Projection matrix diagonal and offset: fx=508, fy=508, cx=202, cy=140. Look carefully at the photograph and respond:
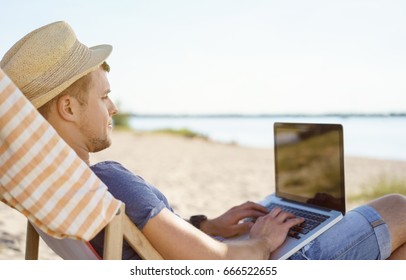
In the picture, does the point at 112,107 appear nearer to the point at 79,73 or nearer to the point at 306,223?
the point at 79,73

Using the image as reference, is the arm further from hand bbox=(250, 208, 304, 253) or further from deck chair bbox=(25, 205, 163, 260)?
hand bbox=(250, 208, 304, 253)

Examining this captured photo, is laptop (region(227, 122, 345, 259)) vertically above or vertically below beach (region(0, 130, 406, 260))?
above

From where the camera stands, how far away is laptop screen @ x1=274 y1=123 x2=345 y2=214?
2332 mm

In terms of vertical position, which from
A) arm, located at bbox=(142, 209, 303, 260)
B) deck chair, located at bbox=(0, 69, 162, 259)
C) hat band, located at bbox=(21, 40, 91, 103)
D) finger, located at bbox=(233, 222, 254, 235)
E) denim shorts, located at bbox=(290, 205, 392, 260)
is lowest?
finger, located at bbox=(233, 222, 254, 235)

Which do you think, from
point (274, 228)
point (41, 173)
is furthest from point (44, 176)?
point (274, 228)

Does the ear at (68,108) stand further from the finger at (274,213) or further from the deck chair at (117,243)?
the finger at (274,213)

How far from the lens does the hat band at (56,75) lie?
1.87 metres

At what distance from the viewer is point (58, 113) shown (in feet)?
6.26

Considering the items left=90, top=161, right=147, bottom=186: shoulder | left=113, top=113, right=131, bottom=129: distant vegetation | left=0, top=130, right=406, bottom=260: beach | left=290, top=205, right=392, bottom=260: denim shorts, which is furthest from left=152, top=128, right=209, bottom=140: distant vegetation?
left=90, top=161, right=147, bottom=186: shoulder

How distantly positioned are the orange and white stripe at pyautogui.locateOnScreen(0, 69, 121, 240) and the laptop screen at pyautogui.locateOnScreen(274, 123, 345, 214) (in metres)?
1.15

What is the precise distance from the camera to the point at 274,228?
79.0 inches

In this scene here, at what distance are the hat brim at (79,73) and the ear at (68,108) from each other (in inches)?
1.8
